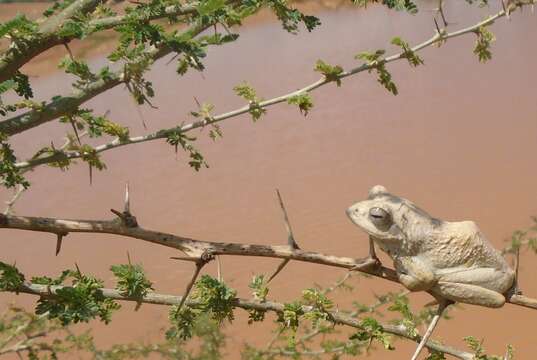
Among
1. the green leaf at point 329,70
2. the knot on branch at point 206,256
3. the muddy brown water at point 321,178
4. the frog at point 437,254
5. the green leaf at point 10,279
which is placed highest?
the muddy brown water at point 321,178

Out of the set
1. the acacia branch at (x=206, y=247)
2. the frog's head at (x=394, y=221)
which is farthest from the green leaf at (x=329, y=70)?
the acacia branch at (x=206, y=247)

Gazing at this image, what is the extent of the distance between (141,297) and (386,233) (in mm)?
808

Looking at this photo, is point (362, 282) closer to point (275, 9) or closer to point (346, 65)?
point (275, 9)

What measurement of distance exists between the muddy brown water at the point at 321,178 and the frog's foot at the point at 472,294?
3516mm

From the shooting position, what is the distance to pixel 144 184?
9.12 metres

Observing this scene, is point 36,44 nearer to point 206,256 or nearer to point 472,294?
point 206,256

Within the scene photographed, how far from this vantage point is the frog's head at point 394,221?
192cm

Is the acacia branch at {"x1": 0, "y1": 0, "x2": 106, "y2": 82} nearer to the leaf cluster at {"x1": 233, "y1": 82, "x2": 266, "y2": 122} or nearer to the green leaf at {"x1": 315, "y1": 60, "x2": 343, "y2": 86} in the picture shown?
the leaf cluster at {"x1": 233, "y1": 82, "x2": 266, "y2": 122}

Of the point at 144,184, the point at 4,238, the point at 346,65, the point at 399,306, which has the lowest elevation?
the point at 399,306

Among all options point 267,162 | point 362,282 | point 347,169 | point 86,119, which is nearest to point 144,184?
point 267,162

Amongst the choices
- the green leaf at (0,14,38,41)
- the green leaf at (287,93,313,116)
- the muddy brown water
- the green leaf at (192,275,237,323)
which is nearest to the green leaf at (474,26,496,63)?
the green leaf at (287,93,313,116)

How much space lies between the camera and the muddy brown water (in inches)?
257

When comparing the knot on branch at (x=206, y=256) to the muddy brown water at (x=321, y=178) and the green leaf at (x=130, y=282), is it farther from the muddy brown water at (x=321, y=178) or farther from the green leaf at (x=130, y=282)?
the muddy brown water at (x=321, y=178)

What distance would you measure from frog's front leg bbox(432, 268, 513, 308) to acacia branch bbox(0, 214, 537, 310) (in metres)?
0.06
